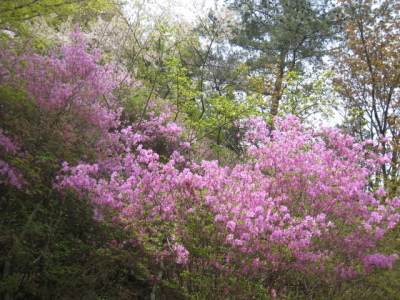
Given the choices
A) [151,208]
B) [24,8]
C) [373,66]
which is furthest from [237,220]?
[373,66]

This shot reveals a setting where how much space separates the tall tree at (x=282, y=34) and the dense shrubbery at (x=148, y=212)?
9931mm

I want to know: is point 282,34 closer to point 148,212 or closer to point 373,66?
point 373,66

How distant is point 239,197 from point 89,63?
3621 millimetres

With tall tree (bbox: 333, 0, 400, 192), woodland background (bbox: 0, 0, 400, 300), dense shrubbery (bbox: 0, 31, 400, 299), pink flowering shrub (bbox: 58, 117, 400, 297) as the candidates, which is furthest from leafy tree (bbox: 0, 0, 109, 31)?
tall tree (bbox: 333, 0, 400, 192)

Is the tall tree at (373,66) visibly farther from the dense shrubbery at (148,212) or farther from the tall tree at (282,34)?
the dense shrubbery at (148,212)

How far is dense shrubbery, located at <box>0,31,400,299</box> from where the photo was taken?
4605mm

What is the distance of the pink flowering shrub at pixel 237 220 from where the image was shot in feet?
15.2

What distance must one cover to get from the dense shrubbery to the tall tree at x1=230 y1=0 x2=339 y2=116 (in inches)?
391

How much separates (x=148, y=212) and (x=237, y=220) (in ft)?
3.98

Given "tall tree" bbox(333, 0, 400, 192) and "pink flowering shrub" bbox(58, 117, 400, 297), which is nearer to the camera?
"pink flowering shrub" bbox(58, 117, 400, 297)

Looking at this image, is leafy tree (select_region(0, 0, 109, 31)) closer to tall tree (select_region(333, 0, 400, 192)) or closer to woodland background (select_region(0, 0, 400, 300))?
woodland background (select_region(0, 0, 400, 300))

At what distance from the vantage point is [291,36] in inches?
635

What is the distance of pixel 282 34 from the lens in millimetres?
15984

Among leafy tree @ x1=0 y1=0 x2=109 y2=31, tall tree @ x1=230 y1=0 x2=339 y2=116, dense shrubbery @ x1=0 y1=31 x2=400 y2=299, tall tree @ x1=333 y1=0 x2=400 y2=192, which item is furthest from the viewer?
tall tree @ x1=230 y1=0 x2=339 y2=116
